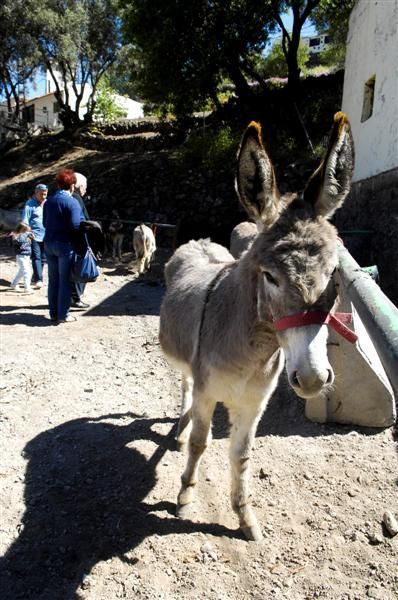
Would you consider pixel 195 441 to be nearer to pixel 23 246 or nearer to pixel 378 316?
pixel 378 316

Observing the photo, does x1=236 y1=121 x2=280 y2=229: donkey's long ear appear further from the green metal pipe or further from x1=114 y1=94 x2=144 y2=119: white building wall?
x1=114 y1=94 x2=144 y2=119: white building wall

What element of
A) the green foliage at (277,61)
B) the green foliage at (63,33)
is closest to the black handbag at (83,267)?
the green foliage at (63,33)

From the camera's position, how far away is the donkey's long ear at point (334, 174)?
5.79 ft

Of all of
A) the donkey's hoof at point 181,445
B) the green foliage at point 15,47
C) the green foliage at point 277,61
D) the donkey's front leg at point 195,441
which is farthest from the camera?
the green foliage at point 277,61

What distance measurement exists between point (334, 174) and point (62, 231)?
486cm

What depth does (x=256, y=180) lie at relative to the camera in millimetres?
1843

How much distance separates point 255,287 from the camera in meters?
2.04

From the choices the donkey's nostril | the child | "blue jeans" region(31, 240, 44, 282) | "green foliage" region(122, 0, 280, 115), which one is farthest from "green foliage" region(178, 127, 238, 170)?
the donkey's nostril

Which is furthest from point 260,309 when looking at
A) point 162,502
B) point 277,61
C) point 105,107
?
point 105,107

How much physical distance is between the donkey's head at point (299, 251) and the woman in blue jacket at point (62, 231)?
14.7 feet

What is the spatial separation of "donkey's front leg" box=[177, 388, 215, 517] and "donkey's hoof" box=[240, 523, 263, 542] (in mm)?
392

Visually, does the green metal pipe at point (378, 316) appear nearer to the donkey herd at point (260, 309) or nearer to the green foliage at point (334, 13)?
the donkey herd at point (260, 309)

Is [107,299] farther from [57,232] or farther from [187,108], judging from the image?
[187,108]

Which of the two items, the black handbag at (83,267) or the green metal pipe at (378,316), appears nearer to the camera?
the green metal pipe at (378,316)
